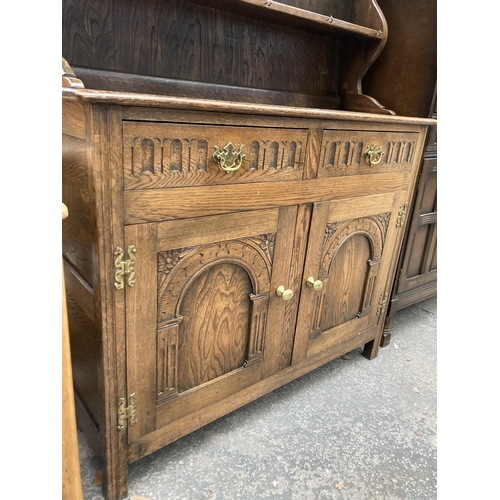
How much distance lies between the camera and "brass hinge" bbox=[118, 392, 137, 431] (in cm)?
97

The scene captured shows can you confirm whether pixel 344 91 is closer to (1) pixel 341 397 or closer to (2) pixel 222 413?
(1) pixel 341 397

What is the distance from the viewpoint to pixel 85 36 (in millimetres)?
1169

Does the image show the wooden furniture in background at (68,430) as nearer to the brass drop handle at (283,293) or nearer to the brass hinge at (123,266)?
the brass hinge at (123,266)

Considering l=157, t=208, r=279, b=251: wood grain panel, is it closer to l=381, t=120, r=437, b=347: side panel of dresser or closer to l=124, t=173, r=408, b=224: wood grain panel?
l=124, t=173, r=408, b=224: wood grain panel

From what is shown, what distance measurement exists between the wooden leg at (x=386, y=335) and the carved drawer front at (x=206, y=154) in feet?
3.31

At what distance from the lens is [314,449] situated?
4.18 feet

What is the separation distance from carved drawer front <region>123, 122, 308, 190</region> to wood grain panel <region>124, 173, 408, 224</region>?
0.02 m

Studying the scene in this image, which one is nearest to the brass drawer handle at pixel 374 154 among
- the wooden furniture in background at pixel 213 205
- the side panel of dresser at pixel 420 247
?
the wooden furniture in background at pixel 213 205

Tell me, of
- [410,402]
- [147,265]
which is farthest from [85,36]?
[410,402]

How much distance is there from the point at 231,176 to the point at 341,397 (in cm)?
99

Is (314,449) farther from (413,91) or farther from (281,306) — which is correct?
(413,91)

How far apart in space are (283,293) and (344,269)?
0.33 metres

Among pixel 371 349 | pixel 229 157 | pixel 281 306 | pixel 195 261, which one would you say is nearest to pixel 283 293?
pixel 281 306

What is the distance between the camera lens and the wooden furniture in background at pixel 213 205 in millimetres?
844
